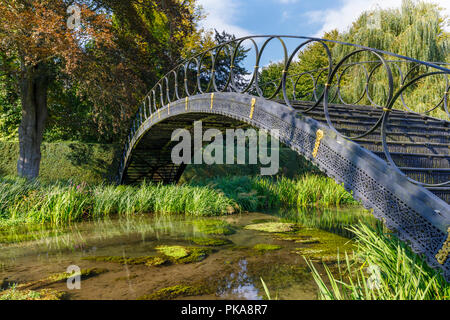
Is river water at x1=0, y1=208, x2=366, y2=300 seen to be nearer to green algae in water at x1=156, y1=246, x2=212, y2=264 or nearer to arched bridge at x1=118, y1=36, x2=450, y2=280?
green algae in water at x1=156, y1=246, x2=212, y2=264

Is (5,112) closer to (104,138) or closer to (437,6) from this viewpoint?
(104,138)

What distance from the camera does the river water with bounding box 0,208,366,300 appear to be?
140 inches

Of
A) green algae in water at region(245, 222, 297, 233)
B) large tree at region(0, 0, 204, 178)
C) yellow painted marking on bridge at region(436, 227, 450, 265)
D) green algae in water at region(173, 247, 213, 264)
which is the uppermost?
large tree at region(0, 0, 204, 178)

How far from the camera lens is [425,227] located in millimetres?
3025

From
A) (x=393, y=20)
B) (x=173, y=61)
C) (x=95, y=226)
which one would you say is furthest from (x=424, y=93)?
(x=95, y=226)

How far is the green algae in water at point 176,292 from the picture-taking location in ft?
11.0

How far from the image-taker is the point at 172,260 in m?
4.61

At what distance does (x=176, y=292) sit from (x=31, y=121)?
402 inches

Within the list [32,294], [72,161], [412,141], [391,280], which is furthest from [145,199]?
[391,280]

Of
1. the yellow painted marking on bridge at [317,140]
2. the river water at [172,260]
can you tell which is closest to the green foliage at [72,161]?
the river water at [172,260]

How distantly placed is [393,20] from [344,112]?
996 cm

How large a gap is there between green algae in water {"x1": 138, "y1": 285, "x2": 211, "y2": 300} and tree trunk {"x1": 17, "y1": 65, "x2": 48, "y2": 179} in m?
9.23

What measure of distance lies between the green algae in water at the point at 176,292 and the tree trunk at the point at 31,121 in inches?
363

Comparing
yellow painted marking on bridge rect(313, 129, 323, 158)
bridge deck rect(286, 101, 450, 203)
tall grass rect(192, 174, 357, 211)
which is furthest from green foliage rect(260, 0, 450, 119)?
yellow painted marking on bridge rect(313, 129, 323, 158)
